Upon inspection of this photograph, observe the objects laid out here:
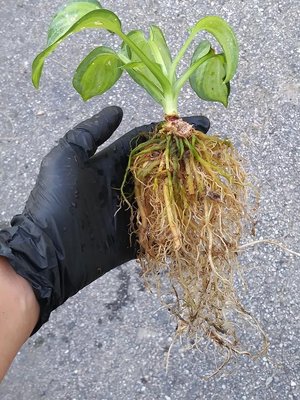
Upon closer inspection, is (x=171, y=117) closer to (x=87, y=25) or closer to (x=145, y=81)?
(x=145, y=81)

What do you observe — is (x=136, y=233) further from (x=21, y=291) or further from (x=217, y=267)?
(x=21, y=291)

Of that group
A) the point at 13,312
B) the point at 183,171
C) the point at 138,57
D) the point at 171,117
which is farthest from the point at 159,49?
the point at 13,312

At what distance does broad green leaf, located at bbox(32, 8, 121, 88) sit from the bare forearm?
396 millimetres

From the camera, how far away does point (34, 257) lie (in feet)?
3.99

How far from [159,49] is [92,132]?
0.79ft

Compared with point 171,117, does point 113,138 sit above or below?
below

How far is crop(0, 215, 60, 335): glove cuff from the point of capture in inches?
47.1

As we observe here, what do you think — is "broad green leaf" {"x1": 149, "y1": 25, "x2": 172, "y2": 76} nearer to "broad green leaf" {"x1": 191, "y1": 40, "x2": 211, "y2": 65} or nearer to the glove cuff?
"broad green leaf" {"x1": 191, "y1": 40, "x2": 211, "y2": 65}

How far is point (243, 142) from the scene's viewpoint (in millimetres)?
1774

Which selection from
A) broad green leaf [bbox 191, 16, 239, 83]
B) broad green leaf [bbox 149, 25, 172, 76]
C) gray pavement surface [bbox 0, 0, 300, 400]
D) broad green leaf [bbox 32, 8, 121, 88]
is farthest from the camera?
gray pavement surface [bbox 0, 0, 300, 400]

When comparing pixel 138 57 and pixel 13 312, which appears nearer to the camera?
pixel 13 312

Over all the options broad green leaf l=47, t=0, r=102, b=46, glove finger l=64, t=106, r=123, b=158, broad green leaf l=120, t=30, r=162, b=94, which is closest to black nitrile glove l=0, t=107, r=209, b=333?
glove finger l=64, t=106, r=123, b=158

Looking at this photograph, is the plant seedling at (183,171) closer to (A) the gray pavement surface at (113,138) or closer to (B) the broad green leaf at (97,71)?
(B) the broad green leaf at (97,71)

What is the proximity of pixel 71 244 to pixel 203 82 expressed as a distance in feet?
1.50
